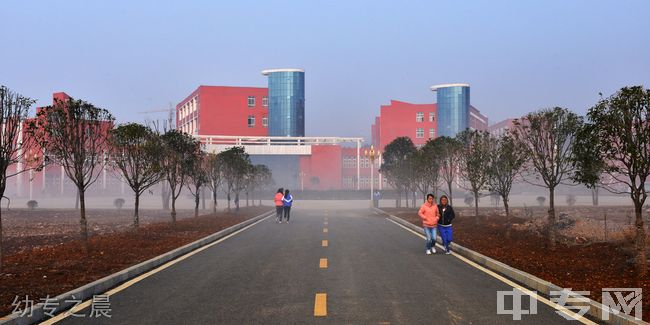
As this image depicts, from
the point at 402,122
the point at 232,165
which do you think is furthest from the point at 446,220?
the point at 402,122

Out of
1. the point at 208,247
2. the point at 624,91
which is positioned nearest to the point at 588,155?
the point at 624,91

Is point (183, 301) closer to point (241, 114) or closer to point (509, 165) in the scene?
point (509, 165)

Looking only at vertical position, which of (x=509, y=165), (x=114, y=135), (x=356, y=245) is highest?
(x=114, y=135)

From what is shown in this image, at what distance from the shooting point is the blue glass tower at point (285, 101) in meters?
96.2

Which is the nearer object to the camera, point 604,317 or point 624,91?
point 604,317

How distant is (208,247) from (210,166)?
65.0 ft

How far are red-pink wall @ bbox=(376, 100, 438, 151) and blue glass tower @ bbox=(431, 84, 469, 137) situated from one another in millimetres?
1523

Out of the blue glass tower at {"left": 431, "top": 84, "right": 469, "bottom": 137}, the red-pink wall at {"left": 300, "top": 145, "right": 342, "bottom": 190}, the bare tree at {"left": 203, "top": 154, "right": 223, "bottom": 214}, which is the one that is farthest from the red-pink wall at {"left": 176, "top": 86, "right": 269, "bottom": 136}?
the bare tree at {"left": 203, "top": 154, "right": 223, "bottom": 214}

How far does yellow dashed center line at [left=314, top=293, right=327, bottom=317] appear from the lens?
23.1ft

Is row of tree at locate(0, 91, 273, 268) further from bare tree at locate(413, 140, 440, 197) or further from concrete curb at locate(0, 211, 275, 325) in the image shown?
bare tree at locate(413, 140, 440, 197)

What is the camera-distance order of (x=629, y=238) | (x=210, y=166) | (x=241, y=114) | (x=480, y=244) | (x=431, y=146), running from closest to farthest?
1. (x=629, y=238)
2. (x=480, y=244)
3. (x=431, y=146)
4. (x=210, y=166)
5. (x=241, y=114)

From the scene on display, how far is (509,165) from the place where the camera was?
18.7 m

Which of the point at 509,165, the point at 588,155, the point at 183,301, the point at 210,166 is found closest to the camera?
the point at 183,301

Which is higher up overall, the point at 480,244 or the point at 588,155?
the point at 588,155
